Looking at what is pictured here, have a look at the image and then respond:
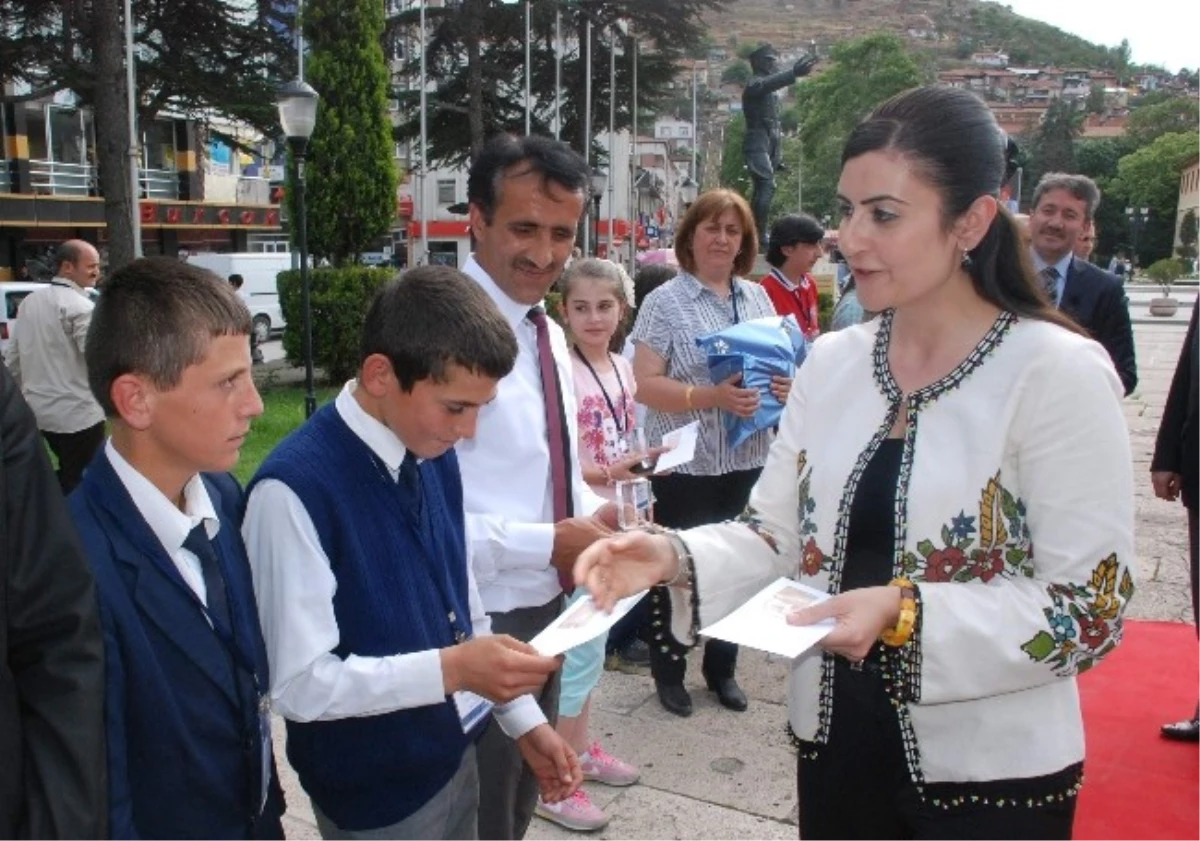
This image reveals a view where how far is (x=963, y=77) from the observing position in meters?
146

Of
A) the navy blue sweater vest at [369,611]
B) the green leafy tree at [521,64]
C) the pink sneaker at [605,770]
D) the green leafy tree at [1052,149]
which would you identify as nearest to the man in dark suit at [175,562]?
the navy blue sweater vest at [369,611]

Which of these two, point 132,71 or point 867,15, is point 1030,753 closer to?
point 132,71

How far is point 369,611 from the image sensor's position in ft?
5.74

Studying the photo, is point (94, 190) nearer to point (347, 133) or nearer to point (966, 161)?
point (347, 133)

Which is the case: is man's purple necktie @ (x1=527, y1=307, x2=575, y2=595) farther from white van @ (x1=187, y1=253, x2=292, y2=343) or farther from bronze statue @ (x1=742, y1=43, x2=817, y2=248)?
white van @ (x1=187, y1=253, x2=292, y2=343)

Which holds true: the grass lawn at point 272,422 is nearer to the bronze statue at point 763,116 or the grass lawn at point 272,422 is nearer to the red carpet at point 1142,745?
the red carpet at point 1142,745

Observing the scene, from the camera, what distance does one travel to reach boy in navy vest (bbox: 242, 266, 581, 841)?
5.50ft

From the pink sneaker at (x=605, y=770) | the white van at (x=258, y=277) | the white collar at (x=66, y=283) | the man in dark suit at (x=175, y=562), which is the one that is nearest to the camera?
the man in dark suit at (x=175, y=562)

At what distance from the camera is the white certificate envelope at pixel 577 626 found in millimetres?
1668

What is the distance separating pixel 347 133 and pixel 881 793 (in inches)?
691

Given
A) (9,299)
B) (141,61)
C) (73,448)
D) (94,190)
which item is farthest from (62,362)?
(94,190)

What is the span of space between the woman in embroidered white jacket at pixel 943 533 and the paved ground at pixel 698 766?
1.51 metres

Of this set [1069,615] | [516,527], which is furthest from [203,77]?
[1069,615]

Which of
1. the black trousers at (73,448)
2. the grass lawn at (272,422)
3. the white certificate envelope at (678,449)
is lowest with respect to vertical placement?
the grass lawn at (272,422)
